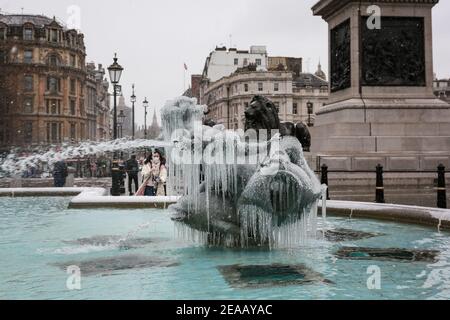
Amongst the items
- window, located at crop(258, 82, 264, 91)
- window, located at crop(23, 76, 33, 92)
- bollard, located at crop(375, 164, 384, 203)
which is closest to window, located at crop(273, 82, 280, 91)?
window, located at crop(258, 82, 264, 91)

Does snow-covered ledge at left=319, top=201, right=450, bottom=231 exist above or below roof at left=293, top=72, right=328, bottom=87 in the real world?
below

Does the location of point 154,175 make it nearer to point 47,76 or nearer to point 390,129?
point 390,129

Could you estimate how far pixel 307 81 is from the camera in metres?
108

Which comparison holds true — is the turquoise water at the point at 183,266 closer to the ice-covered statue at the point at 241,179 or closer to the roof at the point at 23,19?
the ice-covered statue at the point at 241,179

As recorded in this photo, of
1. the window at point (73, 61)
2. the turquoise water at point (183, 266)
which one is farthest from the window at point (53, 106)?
the turquoise water at point (183, 266)

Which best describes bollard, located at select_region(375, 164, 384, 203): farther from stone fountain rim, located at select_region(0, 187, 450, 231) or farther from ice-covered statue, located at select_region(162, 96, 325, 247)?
ice-covered statue, located at select_region(162, 96, 325, 247)

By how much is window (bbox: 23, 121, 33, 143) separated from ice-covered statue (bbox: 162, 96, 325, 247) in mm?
84123

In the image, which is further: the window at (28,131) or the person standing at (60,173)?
the window at (28,131)

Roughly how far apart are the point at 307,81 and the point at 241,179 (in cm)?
10291

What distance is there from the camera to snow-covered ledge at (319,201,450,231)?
9375 mm

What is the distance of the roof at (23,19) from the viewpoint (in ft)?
302

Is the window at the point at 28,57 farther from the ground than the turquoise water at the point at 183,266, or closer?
farther from the ground

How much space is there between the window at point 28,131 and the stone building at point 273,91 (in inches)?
1181

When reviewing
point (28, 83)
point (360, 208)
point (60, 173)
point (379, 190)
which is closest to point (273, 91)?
point (28, 83)
